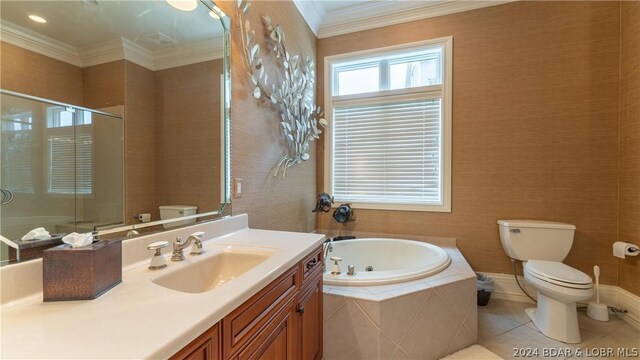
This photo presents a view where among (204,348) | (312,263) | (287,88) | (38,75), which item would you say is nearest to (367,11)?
(287,88)

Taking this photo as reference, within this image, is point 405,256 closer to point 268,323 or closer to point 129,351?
point 268,323

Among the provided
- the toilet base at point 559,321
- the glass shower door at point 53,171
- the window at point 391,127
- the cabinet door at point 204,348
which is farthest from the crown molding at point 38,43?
the toilet base at point 559,321

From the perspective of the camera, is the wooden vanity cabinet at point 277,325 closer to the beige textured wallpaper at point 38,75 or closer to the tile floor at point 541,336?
the beige textured wallpaper at point 38,75

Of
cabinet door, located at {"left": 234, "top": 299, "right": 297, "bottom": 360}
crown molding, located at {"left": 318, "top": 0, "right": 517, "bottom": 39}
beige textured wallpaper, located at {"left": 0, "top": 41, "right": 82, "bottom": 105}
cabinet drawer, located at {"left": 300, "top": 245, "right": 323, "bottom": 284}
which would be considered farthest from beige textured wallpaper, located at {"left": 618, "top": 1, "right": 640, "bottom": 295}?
beige textured wallpaper, located at {"left": 0, "top": 41, "right": 82, "bottom": 105}

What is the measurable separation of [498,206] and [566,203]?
0.52 m

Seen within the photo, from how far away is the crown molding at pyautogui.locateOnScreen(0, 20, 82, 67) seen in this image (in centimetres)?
71

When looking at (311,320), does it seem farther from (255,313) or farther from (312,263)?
(255,313)

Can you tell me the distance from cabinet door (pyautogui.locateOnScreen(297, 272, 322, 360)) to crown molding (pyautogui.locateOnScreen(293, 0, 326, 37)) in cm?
248

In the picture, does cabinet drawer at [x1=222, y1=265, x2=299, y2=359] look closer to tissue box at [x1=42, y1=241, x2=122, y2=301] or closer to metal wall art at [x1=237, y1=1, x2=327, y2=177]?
tissue box at [x1=42, y1=241, x2=122, y2=301]

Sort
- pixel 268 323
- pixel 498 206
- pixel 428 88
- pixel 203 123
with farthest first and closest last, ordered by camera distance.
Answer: pixel 428 88
pixel 498 206
pixel 203 123
pixel 268 323

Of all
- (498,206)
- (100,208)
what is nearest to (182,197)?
(100,208)

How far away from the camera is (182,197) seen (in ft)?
4.25

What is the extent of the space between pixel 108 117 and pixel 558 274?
9.06 ft

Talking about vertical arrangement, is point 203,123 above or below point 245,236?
above
